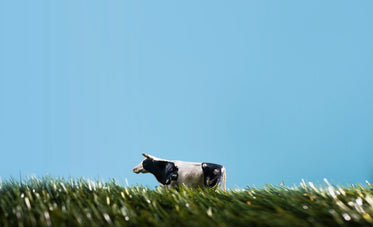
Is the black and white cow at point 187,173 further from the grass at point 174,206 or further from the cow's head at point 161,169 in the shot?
the grass at point 174,206

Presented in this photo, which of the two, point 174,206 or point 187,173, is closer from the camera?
point 174,206

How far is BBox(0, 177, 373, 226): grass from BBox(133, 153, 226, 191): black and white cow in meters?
0.19

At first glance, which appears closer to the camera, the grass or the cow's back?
the grass

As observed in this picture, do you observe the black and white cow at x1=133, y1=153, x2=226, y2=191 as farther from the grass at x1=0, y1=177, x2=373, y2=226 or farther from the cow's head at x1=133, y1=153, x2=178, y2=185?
the grass at x1=0, y1=177, x2=373, y2=226

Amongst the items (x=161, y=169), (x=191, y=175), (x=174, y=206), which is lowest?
(x=174, y=206)

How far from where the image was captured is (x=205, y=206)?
2.29 m

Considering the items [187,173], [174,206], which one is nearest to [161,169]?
[187,173]

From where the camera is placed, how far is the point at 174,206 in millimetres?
2236

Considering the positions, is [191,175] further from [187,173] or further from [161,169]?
[161,169]

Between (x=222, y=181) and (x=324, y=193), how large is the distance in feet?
2.79

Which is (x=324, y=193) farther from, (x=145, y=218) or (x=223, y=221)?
(x=145, y=218)

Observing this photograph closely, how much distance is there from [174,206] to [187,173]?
0.82m

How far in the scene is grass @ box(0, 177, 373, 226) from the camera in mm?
1808

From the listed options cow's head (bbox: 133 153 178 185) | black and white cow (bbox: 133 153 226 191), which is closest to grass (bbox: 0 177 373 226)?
black and white cow (bbox: 133 153 226 191)
